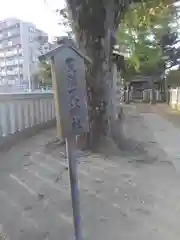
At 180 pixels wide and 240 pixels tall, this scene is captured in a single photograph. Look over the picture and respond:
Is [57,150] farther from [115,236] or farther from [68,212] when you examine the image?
[115,236]

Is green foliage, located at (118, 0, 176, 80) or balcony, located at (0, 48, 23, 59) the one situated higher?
balcony, located at (0, 48, 23, 59)

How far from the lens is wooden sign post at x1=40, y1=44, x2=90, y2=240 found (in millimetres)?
2678

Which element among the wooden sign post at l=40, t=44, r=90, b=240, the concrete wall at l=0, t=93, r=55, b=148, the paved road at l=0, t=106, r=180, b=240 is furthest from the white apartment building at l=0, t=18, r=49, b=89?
the wooden sign post at l=40, t=44, r=90, b=240

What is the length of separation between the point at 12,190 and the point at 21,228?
1213mm

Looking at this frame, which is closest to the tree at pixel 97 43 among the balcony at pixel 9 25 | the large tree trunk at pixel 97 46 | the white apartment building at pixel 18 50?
the large tree trunk at pixel 97 46

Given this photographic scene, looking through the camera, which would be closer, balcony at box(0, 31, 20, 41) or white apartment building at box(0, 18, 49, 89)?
white apartment building at box(0, 18, 49, 89)

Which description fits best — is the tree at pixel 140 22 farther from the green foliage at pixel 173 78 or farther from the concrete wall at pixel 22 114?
the green foliage at pixel 173 78

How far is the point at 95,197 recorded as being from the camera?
412 centimetres

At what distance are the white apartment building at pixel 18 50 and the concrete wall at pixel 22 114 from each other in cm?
2679

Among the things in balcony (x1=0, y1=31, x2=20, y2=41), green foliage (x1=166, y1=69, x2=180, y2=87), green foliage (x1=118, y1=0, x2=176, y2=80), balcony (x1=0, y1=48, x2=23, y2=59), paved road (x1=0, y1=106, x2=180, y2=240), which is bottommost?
paved road (x1=0, y1=106, x2=180, y2=240)

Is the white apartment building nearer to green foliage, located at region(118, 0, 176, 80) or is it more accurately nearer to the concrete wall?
green foliage, located at region(118, 0, 176, 80)

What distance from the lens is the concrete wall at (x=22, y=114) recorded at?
6.99 metres

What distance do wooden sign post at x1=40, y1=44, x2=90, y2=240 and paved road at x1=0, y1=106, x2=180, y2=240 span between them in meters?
0.61

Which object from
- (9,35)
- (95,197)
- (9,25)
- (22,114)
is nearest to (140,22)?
(22,114)
